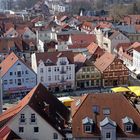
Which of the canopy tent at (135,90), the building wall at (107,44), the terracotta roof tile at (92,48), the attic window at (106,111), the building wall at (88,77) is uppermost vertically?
the building wall at (107,44)

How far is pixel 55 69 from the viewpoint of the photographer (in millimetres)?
54938

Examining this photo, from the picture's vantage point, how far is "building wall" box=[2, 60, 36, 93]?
52.6 meters

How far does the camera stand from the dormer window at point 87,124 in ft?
96.9

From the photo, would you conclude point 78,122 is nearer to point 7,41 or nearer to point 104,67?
point 104,67

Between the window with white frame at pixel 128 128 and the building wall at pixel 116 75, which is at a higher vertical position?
the building wall at pixel 116 75

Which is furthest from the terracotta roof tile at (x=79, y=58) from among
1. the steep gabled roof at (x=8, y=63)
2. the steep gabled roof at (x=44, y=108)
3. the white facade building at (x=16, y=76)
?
the steep gabled roof at (x=44, y=108)

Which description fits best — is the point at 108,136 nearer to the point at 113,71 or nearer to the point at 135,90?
the point at 135,90

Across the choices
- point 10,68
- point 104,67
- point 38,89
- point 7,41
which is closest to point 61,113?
point 38,89

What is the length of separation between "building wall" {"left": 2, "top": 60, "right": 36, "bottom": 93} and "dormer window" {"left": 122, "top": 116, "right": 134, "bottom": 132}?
976 inches

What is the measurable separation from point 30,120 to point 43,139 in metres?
1.66

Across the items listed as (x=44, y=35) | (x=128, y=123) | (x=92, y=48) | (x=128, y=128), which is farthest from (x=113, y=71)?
(x=128, y=123)

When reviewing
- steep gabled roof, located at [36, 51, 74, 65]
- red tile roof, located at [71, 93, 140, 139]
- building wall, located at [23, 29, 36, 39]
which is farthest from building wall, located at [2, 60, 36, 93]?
building wall, located at [23, 29, 36, 39]

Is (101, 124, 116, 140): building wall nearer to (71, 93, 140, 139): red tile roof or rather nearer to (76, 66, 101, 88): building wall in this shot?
(71, 93, 140, 139): red tile roof

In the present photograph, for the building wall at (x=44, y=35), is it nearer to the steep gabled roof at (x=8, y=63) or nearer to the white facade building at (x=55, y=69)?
the white facade building at (x=55, y=69)
